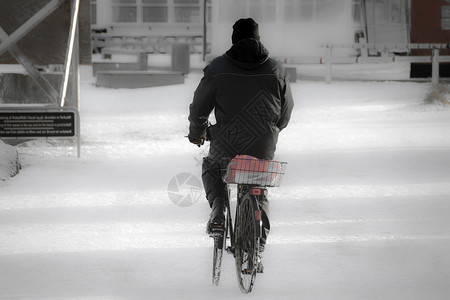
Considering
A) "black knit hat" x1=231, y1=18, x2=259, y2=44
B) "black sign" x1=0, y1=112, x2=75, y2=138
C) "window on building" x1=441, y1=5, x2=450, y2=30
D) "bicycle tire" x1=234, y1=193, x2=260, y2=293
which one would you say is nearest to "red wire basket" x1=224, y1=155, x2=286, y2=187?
"bicycle tire" x1=234, y1=193, x2=260, y2=293

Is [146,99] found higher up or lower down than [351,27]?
lower down

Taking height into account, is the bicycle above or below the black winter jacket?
below

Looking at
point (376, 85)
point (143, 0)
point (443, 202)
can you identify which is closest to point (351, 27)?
point (376, 85)

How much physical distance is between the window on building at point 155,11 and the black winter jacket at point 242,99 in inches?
1218

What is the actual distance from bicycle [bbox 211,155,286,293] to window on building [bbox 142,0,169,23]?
→ 1219 inches

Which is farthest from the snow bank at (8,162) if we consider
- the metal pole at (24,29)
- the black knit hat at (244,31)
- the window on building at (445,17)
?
the window on building at (445,17)

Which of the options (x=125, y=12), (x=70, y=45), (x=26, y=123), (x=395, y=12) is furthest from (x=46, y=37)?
(x=125, y=12)

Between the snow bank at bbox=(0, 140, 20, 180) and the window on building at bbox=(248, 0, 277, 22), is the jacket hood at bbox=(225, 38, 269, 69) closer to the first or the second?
the snow bank at bbox=(0, 140, 20, 180)

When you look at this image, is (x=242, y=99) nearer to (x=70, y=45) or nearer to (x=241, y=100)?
(x=241, y=100)

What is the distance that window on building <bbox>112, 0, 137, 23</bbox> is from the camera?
35.4 m

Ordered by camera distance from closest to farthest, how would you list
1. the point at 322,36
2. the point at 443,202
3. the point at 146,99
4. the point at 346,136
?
the point at 443,202, the point at 346,136, the point at 146,99, the point at 322,36

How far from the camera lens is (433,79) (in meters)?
26.5

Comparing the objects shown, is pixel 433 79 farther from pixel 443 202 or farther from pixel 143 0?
pixel 443 202

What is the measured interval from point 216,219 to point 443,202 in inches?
169
